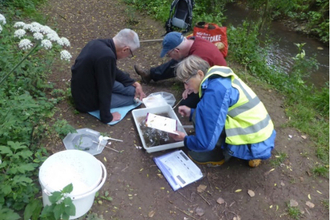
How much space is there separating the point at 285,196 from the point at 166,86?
88.6 inches

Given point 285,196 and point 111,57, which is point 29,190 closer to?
point 111,57

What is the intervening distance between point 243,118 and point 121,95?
5.60 feet

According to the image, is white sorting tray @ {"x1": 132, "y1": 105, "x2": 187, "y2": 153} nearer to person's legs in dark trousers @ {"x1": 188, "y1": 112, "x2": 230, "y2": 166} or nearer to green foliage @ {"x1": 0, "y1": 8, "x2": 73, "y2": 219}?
person's legs in dark trousers @ {"x1": 188, "y1": 112, "x2": 230, "y2": 166}

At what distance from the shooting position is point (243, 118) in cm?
243

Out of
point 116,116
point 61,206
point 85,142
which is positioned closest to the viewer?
point 61,206

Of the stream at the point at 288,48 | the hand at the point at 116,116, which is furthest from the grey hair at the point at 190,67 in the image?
the stream at the point at 288,48

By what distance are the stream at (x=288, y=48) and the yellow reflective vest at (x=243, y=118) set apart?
4.04m

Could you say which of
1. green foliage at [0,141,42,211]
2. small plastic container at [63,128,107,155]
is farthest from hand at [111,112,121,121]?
green foliage at [0,141,42,211]

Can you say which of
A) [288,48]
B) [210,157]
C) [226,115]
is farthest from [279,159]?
[288,48]

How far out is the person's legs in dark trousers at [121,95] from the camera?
11.0ft

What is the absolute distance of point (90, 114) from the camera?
323cm

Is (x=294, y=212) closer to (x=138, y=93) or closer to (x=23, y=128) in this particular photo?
(x=138, y=93)

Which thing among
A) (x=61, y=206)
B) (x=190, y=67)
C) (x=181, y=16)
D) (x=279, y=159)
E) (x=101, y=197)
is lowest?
(x=101, y=197)

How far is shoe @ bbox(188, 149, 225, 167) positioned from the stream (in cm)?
402
